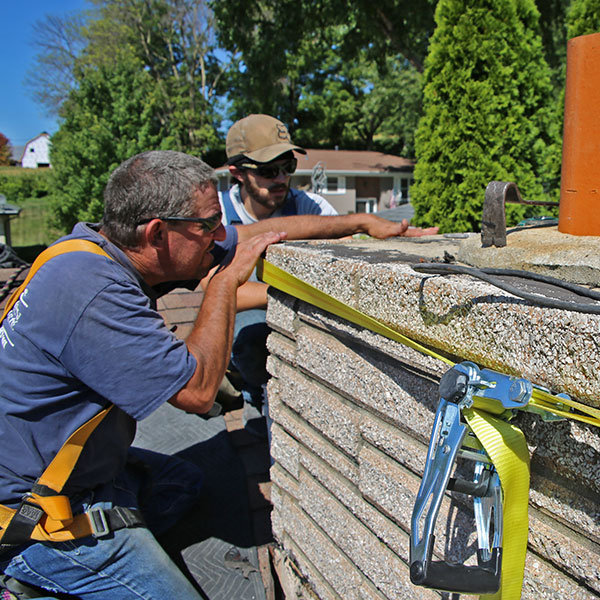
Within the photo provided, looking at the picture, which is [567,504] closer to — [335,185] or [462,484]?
[462,484]

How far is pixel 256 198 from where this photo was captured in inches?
146

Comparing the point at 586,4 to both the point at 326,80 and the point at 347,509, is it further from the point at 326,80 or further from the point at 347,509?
the point at 326,80

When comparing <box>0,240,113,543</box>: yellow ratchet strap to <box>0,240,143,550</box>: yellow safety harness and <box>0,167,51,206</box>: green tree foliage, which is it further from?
<box>0,167,51,206</box>: green tree foliage

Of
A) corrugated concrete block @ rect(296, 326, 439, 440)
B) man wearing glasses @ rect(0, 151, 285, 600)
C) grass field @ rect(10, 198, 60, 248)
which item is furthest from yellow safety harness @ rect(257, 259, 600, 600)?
grass field @ rect(10, 198, 60, 248)

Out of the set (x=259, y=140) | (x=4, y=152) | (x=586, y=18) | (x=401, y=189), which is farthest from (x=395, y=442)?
(x=4, y=152)

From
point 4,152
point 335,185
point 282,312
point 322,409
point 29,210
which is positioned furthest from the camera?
point 4,152

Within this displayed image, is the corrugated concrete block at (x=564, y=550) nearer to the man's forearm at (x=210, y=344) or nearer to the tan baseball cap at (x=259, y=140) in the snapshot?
the man's forearm at (x=210, y=344)

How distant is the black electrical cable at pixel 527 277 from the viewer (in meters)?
0.93

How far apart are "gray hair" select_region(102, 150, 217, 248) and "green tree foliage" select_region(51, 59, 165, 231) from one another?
63.6 feet

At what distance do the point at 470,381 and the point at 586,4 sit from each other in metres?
6.22

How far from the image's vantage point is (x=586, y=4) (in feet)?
18.1

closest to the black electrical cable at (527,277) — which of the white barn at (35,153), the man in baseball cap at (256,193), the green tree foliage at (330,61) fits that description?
the man in baseball cap at (256,193)

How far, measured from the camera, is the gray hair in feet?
7.16

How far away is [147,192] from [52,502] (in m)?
1.27
